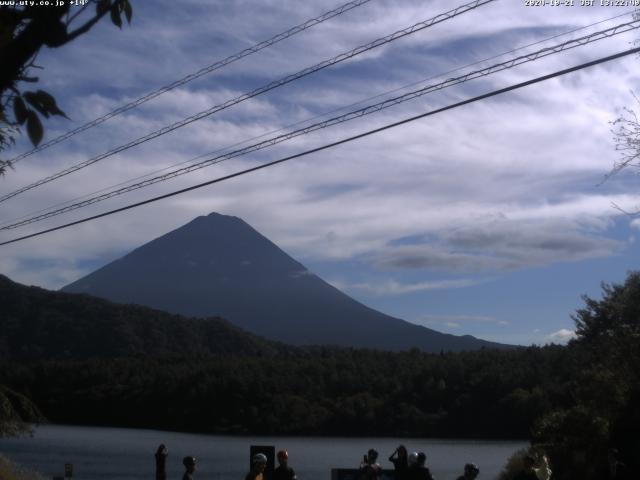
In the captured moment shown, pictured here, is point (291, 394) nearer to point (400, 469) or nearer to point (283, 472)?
point (400, 469)

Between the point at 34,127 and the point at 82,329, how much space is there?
9779 cm

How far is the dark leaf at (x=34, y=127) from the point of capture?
3.72m

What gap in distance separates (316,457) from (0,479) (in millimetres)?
40048

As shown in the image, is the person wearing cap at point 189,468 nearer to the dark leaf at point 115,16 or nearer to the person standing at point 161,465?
the person standing at point 161,465

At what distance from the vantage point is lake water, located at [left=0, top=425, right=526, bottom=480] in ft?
147

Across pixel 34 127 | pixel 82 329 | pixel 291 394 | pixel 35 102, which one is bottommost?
pixel 34 127

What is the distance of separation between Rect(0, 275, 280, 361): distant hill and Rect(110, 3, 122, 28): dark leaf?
79.1 m

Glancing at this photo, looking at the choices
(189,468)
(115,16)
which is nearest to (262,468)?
(189,468)

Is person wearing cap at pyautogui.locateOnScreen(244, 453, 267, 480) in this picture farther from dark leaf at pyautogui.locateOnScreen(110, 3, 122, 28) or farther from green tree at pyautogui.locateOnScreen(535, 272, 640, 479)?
green tree at pyautogui.locateOnScreen(535, 272, 640, 479)

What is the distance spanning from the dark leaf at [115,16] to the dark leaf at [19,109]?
1.84 ft

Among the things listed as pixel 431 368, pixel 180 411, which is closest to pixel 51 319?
pixel 180 411

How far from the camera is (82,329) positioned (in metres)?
98.4

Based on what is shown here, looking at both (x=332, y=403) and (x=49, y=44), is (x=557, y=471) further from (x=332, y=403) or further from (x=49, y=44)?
(x=332, y=403)

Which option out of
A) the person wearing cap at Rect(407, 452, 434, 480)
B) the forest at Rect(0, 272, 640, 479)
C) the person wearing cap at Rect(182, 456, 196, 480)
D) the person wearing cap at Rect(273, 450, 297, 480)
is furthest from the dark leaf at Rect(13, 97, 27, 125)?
the forest at Rect(0, 272, 640, 479)
